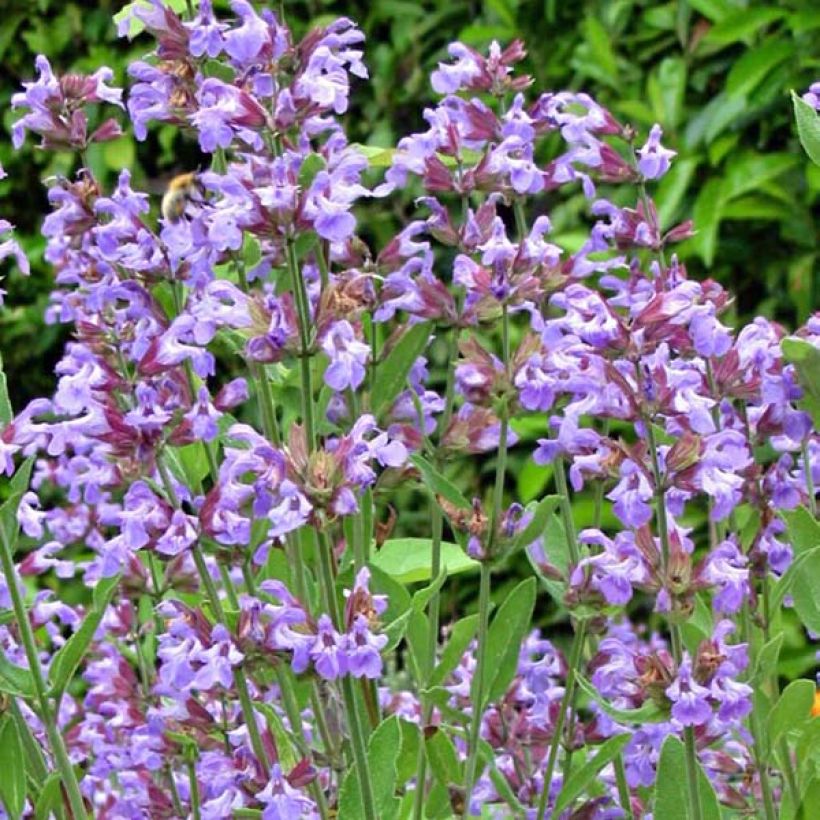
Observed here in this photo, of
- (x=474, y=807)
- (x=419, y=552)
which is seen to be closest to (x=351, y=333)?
(x=419, y=552)

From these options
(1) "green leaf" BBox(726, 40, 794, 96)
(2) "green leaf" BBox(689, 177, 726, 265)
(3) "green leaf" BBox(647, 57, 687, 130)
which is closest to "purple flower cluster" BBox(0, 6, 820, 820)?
(2) "green leaf" BBox(689, 177, 726, 265)

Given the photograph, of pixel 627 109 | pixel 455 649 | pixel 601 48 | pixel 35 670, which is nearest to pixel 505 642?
pixel 455 649

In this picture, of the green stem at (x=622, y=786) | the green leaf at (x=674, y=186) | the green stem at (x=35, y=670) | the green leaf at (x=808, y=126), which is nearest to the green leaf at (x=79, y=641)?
the green stem at (x=35, y=670)

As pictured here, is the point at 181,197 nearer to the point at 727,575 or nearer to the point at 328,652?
the point at 328,652

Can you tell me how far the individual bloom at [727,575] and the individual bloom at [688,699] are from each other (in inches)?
2.2

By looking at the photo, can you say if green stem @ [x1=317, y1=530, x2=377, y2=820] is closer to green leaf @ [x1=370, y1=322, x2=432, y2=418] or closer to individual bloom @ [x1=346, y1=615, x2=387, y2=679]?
individual bloom @ [x1=346, y1=615, x2=387, y2=679]

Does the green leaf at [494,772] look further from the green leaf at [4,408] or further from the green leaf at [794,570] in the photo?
the green leaf at [4,408]

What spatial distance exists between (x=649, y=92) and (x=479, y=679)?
7.43 ft

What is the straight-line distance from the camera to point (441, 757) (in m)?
1.32

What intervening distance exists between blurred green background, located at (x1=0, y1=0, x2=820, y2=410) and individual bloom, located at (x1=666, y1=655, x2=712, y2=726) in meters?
1.95

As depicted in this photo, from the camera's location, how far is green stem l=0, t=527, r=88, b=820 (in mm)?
1181

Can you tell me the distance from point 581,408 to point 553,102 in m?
0.37

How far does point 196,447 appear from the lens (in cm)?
140

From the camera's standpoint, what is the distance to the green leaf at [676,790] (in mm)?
1153
